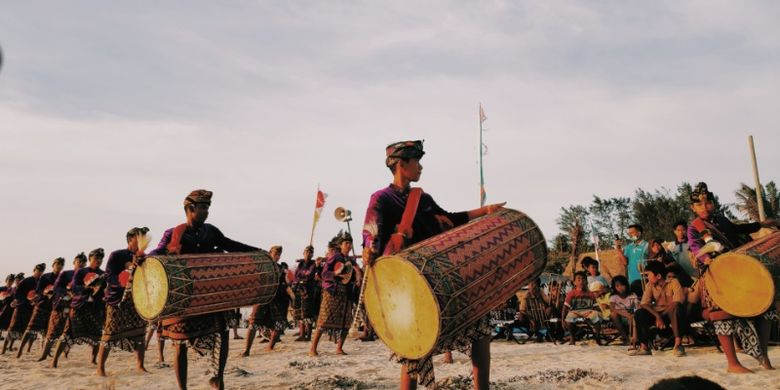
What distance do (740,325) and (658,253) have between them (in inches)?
131

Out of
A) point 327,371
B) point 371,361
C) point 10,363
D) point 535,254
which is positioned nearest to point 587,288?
point 371,361

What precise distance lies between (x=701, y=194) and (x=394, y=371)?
429 centimetres

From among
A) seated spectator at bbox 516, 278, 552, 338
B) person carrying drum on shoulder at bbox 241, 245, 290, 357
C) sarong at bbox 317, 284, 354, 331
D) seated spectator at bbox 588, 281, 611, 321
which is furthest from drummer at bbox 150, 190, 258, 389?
seated spectator at bbox 516, 278, 552, 338

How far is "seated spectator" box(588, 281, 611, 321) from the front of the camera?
9.90 m

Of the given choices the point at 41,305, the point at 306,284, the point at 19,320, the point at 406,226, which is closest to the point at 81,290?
the point at 41,305

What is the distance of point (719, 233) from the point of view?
5.79 m

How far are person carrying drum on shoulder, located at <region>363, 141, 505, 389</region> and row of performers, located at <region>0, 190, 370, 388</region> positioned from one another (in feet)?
6.99

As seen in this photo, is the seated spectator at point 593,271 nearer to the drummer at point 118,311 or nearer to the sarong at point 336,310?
the sarong at point 336,310

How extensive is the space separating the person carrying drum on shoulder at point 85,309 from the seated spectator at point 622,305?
27.8ft

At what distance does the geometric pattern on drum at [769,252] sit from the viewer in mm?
5121

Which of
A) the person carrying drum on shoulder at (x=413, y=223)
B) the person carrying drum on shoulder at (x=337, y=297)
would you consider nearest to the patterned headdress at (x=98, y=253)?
the person carrying drum on shoulder at (x=337, y=297)

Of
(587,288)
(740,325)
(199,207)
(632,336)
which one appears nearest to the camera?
(199,207)

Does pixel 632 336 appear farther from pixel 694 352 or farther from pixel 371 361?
pixel 371 361

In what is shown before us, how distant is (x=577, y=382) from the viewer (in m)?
6.05
